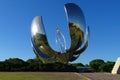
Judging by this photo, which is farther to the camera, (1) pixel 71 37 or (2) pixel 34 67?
(2) pixel 34 67

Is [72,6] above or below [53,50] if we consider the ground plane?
above

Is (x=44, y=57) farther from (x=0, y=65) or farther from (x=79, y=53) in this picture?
(x=0, y=65)

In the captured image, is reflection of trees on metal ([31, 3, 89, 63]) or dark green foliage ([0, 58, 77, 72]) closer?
reflection of trees on metal ([31, 3, 89, 63])

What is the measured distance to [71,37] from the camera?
2308cm

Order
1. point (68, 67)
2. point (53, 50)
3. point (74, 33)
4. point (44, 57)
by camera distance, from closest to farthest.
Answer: point (74, 33) → point (53, 50) → point (44, 57) → point (68, 67)

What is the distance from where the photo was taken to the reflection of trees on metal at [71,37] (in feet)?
75.7

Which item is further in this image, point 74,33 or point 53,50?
point 53,50

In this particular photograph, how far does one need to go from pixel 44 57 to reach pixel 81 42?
4.27 meters

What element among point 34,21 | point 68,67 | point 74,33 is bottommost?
point 68,67

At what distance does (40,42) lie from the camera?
25172 mm

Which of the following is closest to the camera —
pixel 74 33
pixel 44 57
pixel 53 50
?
pixel 74 33

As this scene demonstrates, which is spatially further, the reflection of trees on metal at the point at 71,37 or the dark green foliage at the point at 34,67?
the dark green foliage at the point at 34,67

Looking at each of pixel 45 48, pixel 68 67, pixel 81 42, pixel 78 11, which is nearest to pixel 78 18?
pixel 78 11

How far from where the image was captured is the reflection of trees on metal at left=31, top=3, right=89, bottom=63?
2306 centimetres
